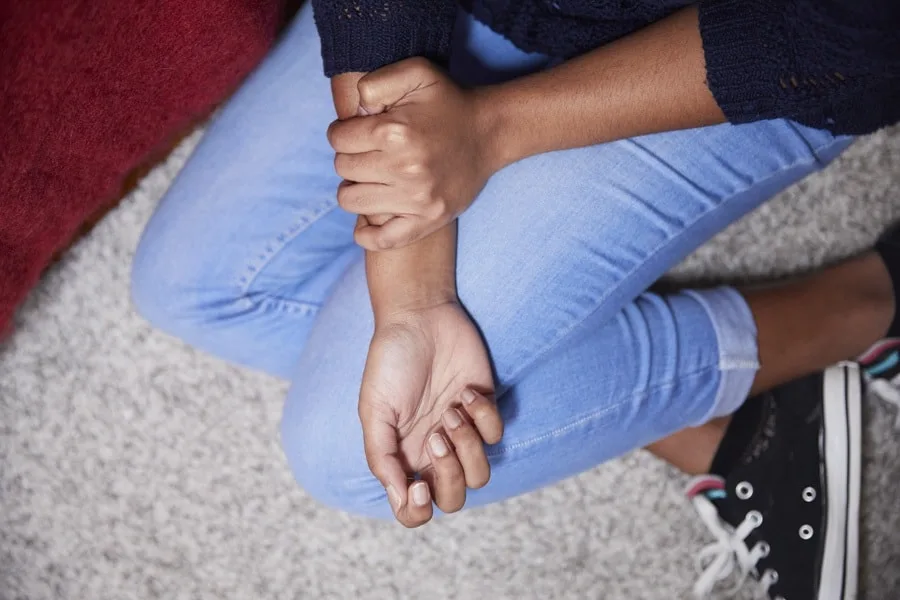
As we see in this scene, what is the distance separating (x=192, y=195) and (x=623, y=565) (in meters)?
0.75

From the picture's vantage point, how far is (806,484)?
945mm

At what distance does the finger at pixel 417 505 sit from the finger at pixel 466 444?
38 millimetres

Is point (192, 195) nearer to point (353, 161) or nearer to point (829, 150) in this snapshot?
point (353, 161)

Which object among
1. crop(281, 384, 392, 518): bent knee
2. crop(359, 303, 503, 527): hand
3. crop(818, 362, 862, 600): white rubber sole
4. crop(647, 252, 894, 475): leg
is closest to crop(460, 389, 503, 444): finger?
crop(359, 303, 503, 527): hand

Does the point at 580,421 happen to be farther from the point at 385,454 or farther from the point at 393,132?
the point at 393,132

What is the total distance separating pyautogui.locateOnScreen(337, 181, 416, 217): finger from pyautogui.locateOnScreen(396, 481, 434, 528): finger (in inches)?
8.9

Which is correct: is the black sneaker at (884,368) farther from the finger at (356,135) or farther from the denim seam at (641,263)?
the finger at (356,135)

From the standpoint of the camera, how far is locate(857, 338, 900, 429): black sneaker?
3.26 feet

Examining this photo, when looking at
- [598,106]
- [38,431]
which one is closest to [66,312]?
[38,431]

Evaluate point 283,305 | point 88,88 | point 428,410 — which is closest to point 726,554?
point 428,410

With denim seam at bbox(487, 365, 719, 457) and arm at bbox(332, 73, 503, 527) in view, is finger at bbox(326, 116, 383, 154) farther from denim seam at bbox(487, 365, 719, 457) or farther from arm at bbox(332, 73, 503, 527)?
denim seam at bbox(487, 365, 719, 457)

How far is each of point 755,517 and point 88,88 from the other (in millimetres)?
903

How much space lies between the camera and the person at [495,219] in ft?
1.95

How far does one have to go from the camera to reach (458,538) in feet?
3.40
